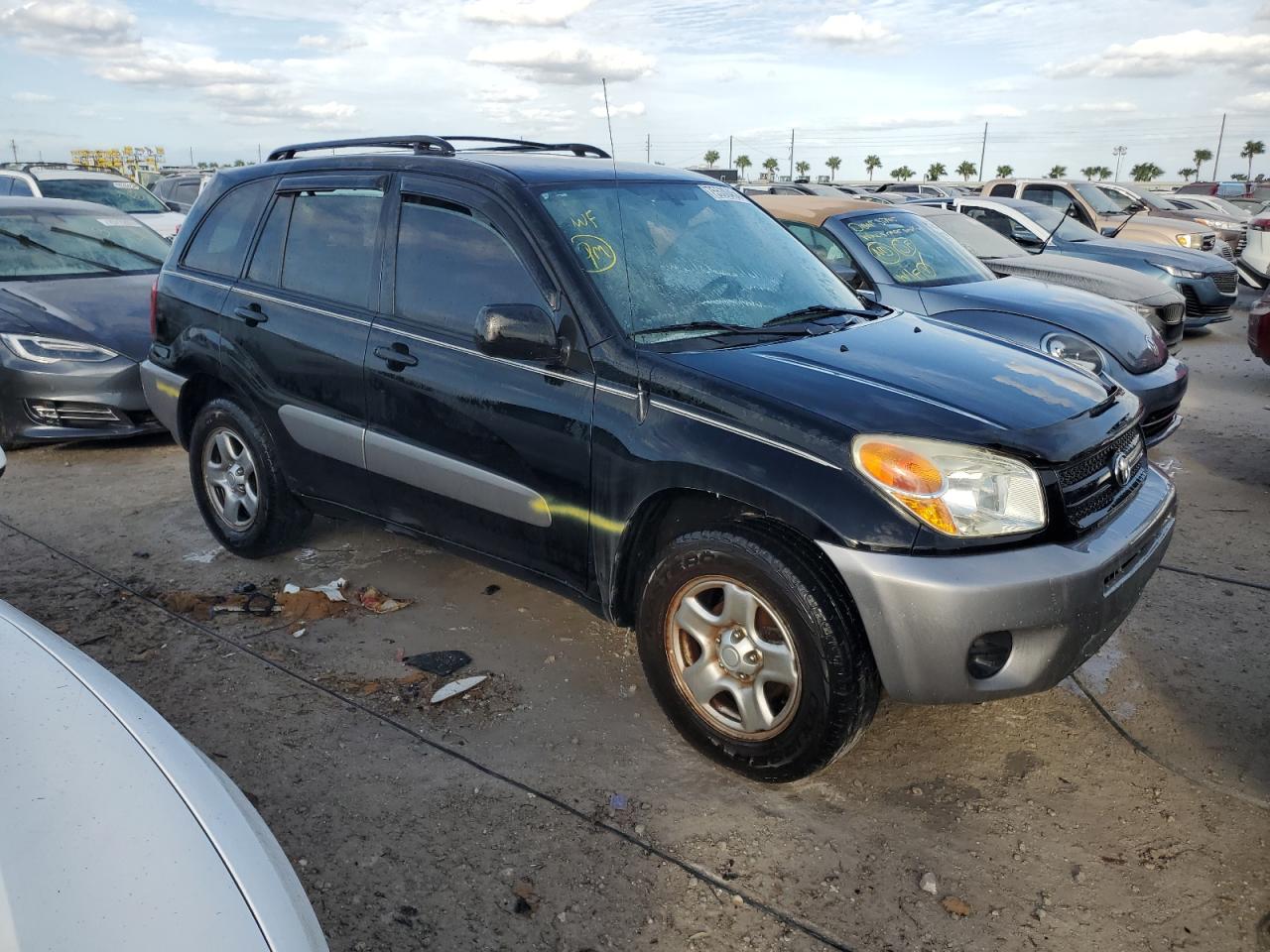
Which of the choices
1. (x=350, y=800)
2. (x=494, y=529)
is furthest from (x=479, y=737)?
(x=494, y=529)

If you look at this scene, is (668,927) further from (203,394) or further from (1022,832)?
(203,394)

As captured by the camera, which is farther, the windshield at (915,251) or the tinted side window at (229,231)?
the windshield at (915,251)

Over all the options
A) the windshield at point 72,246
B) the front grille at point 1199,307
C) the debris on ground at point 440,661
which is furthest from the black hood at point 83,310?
the front grille at point 1199,307

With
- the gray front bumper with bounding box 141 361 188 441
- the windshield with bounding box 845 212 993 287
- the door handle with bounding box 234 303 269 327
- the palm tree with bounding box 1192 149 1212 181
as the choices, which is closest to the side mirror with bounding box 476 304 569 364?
the door handle with bounding box 234 303 269 327

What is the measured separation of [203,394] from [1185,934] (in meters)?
4.37

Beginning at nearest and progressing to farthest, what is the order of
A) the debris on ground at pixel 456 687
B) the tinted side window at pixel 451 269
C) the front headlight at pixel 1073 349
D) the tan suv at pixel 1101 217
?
the tinted side window at pixel 451 269 < the debris on ground at pixel 456 687 < the front headlight at pixel 1073 349 < the tan suv at pixel 1101 217

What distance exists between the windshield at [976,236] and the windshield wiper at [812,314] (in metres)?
5.16

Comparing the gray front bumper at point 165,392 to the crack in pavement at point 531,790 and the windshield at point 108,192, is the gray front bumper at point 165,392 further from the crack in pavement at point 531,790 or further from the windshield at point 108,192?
the windshield at point 108,192

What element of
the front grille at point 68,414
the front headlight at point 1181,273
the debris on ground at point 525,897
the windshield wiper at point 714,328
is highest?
the windshield wiper at point 714,328

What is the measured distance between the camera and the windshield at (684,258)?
11.3 ft

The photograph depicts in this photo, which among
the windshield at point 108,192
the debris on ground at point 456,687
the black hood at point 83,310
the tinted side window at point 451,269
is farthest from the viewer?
the windshield at point 108,192

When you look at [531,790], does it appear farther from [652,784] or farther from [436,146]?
[436,146]

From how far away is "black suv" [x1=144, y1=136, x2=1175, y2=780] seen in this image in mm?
2783

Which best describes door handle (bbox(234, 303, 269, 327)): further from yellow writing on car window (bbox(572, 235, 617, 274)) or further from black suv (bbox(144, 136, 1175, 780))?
yellow writing on car window (bbox(572, 235, 617, 274))
